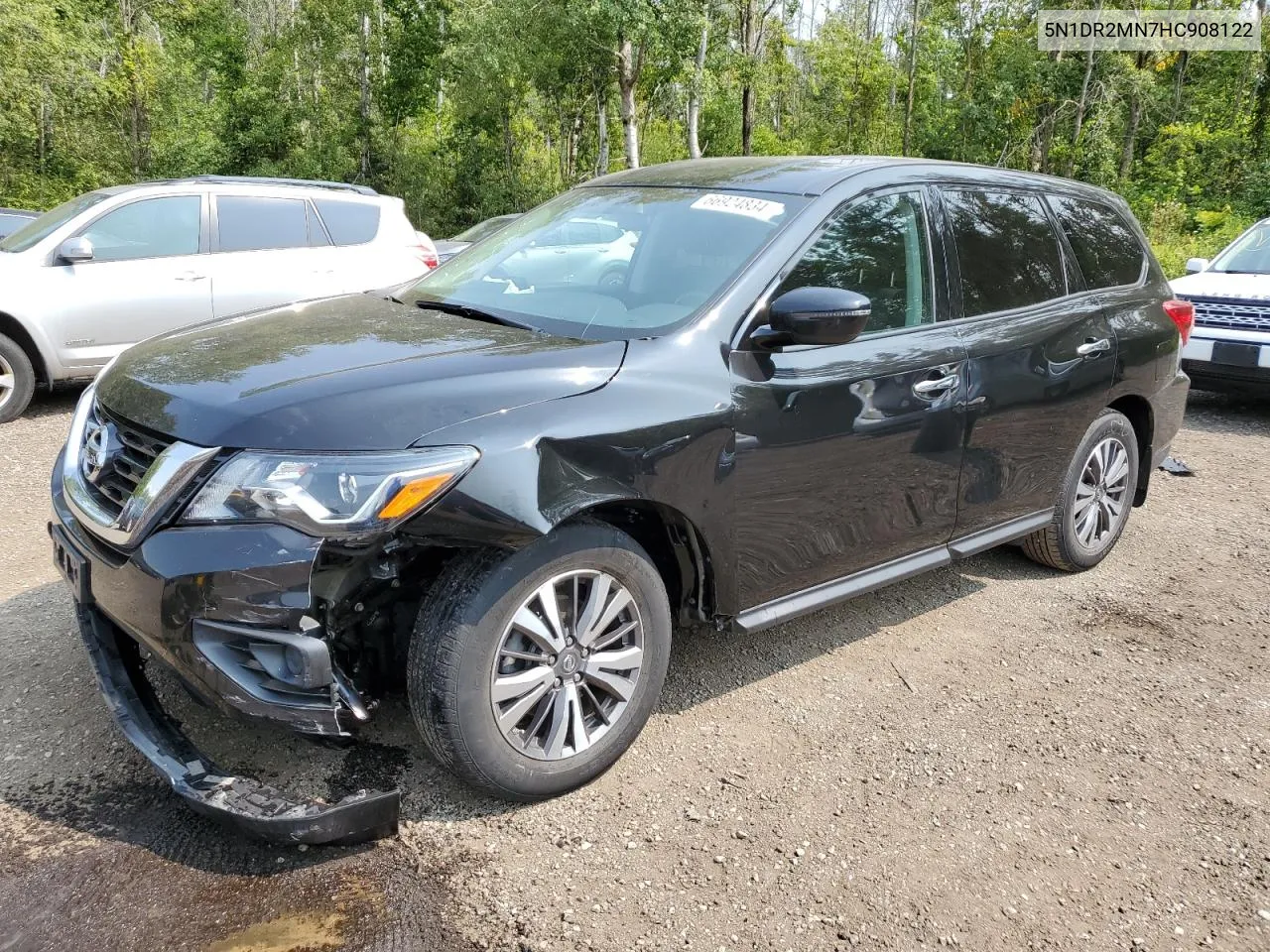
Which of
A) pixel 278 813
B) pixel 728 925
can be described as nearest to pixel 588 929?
pixel 728 925

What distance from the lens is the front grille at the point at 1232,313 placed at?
7.85 meters

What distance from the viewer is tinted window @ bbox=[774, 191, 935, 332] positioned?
3328 mm

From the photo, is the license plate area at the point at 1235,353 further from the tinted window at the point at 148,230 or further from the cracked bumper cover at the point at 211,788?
the tinted window at the point at 148,230

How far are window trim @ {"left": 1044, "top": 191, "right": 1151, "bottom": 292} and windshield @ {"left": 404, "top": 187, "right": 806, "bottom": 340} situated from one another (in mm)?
1678

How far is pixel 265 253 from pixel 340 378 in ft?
19.9

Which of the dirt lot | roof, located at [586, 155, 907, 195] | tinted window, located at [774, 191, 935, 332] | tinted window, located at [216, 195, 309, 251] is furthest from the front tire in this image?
tinted window, located at [216, 195, 309, 251]

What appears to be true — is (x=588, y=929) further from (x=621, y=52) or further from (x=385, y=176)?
(x=385, y=176)

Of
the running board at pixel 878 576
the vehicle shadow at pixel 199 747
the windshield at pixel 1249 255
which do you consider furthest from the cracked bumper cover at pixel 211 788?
the windshield at pixel 1249 255

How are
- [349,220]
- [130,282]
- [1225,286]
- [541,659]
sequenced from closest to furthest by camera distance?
[541,659] < [130,282] < [1225,286] < [349,220]

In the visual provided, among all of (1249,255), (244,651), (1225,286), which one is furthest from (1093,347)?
(1249,255)

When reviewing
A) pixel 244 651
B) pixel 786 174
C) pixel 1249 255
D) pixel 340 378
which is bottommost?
pixel 244 651

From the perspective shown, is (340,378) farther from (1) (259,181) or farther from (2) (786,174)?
(1) (259,181)

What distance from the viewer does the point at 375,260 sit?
859 centimetres

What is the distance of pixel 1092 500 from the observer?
4.66 meters
